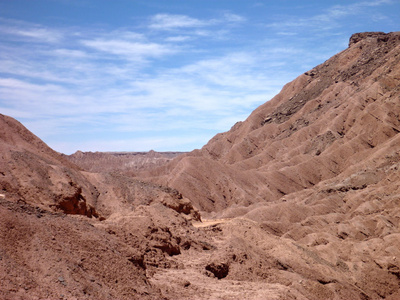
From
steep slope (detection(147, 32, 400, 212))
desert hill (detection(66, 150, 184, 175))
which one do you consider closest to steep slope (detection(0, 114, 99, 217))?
steep slope (detection(147, 32, 400, 212))

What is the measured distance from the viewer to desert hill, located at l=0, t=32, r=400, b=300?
1200cm

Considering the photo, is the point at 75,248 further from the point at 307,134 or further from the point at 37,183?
the point at 307,134

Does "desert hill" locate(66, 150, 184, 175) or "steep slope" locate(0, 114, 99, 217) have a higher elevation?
"desert hill" locate(66, 150, 184, 175)

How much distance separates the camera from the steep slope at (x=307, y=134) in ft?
181

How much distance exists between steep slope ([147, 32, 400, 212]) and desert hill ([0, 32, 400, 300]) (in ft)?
0.65

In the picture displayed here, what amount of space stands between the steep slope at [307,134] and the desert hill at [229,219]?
199 mm

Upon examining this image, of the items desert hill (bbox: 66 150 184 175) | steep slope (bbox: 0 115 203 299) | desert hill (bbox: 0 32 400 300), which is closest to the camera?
steep slope (bbox: 0 115 203 299)

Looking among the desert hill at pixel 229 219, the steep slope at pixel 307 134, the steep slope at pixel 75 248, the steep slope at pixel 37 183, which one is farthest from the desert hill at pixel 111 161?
the steep slope at pixel 75 248

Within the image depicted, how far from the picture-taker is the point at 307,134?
69812mm

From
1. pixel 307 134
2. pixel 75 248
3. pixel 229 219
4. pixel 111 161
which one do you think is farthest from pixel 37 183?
pixel 111 161

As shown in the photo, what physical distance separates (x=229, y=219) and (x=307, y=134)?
3326 centimetres

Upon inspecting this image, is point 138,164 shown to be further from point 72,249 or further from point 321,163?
point 72,249

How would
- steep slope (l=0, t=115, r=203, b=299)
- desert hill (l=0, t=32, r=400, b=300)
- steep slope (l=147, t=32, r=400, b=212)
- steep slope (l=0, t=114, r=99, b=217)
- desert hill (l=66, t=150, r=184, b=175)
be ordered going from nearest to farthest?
steep slope (l=0, t=115, r=203, b=299) → desert hill (l=0, t=32, r=400, b=300) → steep slope (l=0, t=114, r=99, b=217) → steep slope (l=147, t=32, r=400, b=212) → desert hill (l=66, t=150, r=184, b=175)

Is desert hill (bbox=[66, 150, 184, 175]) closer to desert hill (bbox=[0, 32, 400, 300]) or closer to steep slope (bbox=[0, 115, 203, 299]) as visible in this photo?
desert hill (bbox=[0, 32, 400, 300])
